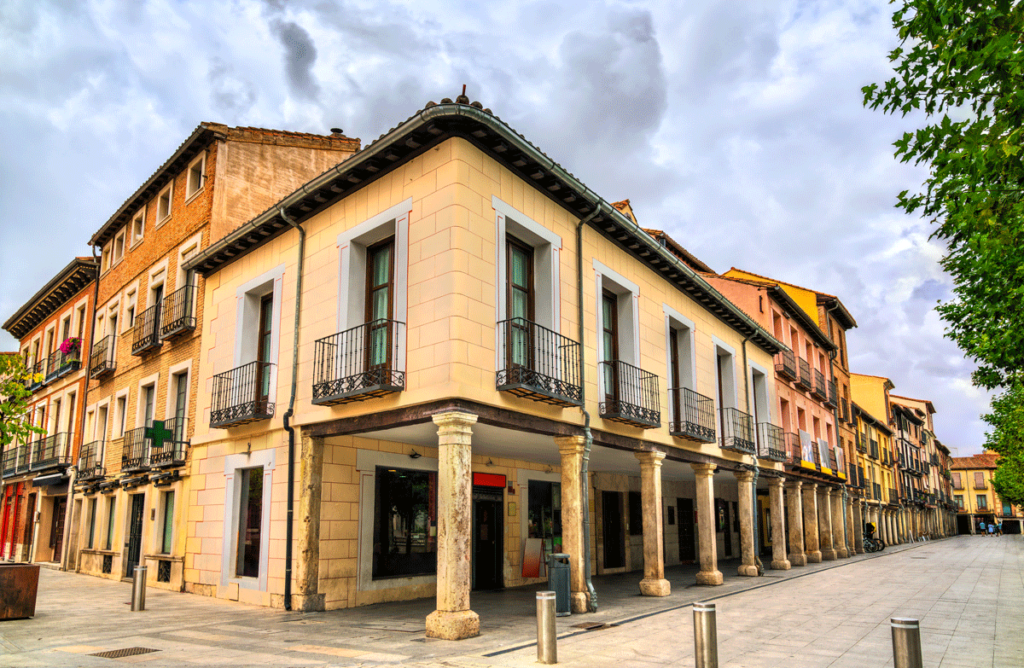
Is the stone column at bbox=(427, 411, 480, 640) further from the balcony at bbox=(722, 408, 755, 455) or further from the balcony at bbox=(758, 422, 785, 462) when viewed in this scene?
the balcony at bbox=(758, 422, 785, 462)

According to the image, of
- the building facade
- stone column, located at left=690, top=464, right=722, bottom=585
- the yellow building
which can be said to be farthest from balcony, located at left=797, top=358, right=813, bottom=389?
the yellow building

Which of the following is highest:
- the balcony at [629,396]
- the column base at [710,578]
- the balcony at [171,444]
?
the balcony at [629,396]

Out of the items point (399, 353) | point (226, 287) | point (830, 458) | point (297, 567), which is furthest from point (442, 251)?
point (830, 458)

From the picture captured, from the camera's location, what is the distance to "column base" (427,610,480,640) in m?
8.38

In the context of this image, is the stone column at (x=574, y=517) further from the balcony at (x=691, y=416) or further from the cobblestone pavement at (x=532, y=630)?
the balcony at (x=691, y=416)

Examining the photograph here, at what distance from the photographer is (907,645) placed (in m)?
4.57

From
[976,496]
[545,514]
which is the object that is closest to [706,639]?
[545,514]

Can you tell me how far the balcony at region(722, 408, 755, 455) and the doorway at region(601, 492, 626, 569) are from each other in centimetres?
380

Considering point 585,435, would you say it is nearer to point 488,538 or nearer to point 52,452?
point 488,538

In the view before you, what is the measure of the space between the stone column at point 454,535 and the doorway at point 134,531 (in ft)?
38.7

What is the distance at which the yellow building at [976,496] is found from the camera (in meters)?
88.1

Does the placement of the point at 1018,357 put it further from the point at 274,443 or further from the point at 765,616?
the point at 274,443

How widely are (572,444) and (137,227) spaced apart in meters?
16.0

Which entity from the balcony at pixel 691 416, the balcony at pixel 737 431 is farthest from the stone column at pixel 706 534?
the balcony at pixel 737 431
